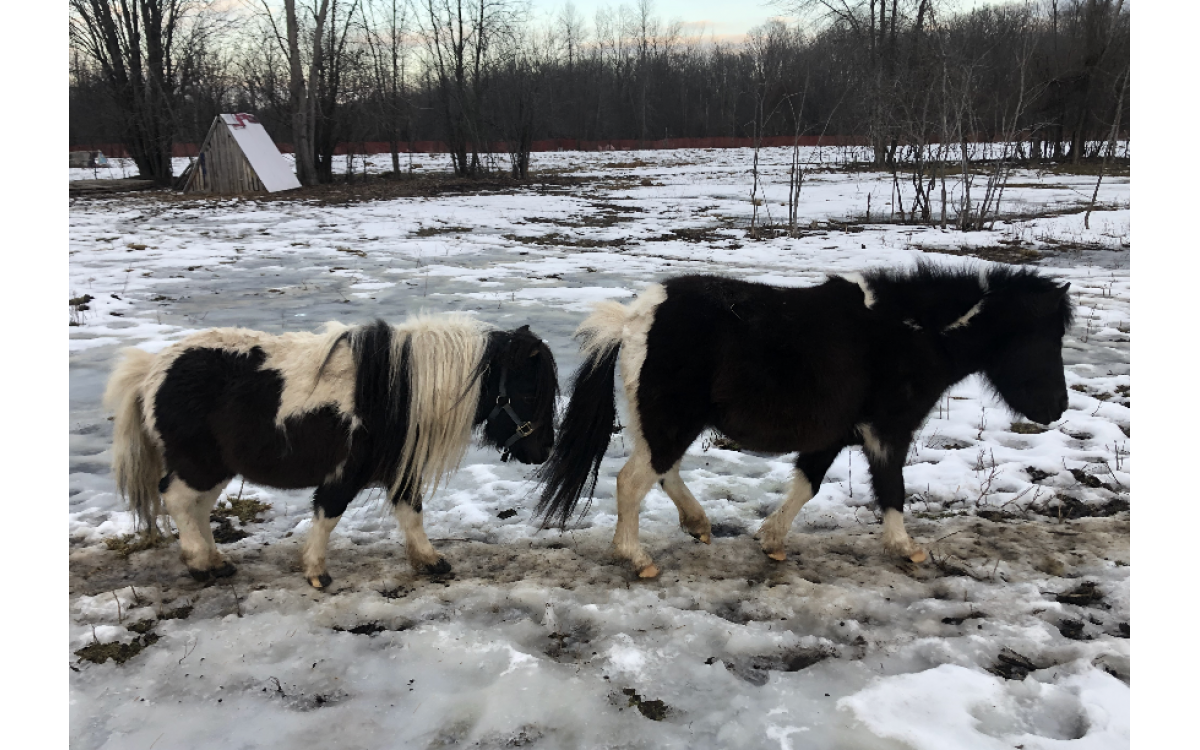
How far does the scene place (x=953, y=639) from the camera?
278 centimetres

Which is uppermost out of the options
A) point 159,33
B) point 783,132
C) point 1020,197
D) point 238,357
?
point 783,132

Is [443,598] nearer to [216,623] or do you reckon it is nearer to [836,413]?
[216,623]

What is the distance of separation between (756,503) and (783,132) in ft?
194

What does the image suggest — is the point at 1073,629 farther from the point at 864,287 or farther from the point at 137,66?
the point at 137,66

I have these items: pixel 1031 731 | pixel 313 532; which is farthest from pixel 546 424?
pixel 1031 731

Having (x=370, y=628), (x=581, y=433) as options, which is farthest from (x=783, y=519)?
(x=370, y=628)

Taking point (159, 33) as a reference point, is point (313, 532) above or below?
below

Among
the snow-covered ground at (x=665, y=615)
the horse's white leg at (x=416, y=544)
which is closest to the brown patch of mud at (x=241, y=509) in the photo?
the snow-covered ground at (x=665, y=615)

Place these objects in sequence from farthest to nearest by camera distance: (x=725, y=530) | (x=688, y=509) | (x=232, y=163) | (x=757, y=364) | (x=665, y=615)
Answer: (x=232, y=163) < (x=725, y=530) < (x=688, y=509) < (x=757, y=364) < (x=665, y=615)

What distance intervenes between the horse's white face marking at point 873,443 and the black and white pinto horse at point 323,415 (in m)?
1.62

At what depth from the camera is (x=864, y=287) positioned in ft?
11.2

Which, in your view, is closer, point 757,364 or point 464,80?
point 757,364

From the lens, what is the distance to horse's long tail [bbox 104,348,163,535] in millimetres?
3205

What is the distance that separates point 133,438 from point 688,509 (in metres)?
2.87
